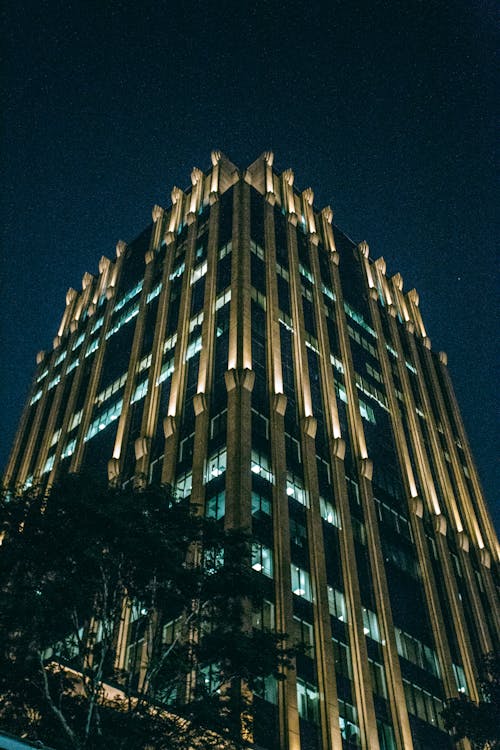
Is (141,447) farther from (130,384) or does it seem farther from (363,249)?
(363,249)

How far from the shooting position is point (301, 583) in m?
42.6

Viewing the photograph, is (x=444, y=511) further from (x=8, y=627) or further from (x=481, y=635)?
(x=8, y=627)

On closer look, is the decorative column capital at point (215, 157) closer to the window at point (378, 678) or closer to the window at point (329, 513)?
the window at point (329, 513)

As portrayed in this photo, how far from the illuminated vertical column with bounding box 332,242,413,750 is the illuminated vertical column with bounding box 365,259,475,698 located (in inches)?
223

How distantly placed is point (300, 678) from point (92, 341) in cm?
4897

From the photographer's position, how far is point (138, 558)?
80.6 ft

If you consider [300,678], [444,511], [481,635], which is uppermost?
[444,511]

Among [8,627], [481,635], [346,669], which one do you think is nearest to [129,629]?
[346,669]

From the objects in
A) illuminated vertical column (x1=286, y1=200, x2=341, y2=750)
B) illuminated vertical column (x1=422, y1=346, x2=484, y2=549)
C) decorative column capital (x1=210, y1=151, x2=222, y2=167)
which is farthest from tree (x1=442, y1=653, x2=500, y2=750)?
decorative column capital (x1=210, y1=151, x2=222, y2=167)

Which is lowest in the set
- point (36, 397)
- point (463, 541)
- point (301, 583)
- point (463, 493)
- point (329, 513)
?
point (301, 583)

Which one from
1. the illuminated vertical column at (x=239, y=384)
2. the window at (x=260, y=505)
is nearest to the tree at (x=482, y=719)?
the window at (x=260, y=505)

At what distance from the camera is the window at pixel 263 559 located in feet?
134

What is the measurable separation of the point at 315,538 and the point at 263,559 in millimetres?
5541

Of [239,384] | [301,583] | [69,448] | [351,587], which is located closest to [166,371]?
[239,384]
